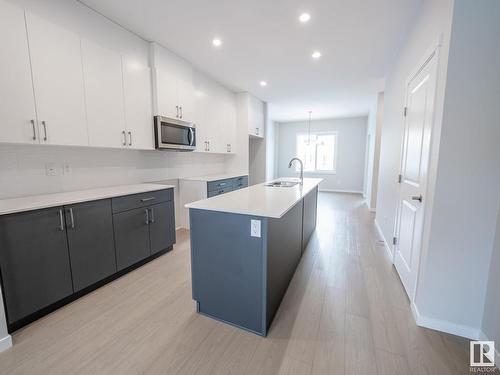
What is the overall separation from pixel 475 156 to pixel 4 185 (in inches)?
138

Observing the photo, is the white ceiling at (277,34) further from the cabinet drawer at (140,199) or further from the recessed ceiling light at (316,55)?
the cabinet drawer at (140,199)

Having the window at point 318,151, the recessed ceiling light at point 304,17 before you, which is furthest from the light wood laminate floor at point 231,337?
the window at point 318,151

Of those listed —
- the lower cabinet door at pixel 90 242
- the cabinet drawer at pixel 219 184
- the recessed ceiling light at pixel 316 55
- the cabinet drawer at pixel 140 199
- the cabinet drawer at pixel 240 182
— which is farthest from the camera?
the cabinet drawer at pixel 240 182

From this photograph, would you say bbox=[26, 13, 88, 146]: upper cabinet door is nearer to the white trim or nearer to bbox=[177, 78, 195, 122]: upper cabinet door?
bbox=[177, 78, 195, 122]: upper cabinet door

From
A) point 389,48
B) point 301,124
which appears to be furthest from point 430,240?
point 301,124

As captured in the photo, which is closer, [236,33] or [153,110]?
[236,33]

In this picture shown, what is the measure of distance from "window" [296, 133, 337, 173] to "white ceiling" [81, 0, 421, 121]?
12.8ft

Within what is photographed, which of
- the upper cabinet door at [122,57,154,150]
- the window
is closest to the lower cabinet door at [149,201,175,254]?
the upper cabinet door at [122,57,154,150]

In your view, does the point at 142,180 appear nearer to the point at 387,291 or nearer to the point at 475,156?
the point at 387,291

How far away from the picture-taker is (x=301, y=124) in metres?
8.45

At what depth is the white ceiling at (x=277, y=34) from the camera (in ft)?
6.97

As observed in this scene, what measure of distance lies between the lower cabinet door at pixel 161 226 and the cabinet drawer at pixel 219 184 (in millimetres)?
903

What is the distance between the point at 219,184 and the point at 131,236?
5.94 feet

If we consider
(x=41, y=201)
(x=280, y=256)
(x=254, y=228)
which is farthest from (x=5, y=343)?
(x=280, y=256)
